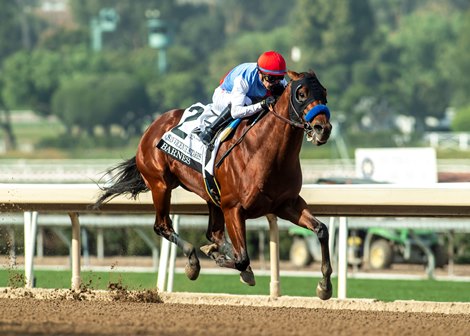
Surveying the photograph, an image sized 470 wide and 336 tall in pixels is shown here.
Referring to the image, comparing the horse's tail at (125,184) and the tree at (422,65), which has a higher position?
the tree at (422,65)

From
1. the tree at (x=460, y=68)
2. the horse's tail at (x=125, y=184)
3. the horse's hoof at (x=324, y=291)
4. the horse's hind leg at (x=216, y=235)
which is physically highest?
the tree at (x=460, y=68)

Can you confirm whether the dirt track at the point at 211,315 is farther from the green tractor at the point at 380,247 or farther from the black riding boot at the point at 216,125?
the green tractor at the point at 380,247

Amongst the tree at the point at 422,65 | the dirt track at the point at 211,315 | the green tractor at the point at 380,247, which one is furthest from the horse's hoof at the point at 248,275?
the tree at the point at 422,65

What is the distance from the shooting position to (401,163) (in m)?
13.7

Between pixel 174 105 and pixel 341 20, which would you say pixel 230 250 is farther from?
pixel 341 20

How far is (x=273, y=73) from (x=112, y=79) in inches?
2865

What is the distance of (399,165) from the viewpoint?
539 inches

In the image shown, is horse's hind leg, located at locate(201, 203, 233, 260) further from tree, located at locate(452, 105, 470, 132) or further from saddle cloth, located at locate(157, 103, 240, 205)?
tree, located at locate(452, 105, 470, 132)

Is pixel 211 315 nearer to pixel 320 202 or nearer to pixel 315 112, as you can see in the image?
pixel 315 112

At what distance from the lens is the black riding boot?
25.6 feet

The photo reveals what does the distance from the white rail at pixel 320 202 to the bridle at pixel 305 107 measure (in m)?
0.90

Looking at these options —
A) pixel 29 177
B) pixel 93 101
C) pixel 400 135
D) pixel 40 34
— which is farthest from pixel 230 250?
pixel 40 34

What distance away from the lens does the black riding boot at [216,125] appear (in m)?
7.79

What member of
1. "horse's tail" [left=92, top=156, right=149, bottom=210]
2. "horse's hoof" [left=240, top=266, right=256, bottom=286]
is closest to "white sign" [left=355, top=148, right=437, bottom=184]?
"horse's tail" [left=92, top=156, right=149, bottom=210]
